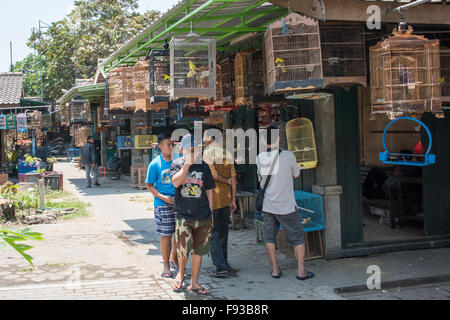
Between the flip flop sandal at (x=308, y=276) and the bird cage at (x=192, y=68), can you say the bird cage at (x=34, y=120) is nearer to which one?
the bird cage at (x=192, y=68)

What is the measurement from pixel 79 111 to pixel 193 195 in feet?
52.8

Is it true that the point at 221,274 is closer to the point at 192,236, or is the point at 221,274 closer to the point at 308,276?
the point at 192,236

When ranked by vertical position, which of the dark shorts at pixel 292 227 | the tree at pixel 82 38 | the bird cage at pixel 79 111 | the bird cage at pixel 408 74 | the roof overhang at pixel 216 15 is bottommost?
the dark shorts at pixel 292 227

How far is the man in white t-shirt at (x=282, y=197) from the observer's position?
254 inches

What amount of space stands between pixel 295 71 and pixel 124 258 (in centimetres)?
417

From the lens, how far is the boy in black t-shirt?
591cm

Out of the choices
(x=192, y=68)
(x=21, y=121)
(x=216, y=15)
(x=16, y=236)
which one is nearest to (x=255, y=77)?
(x=216, y=15)

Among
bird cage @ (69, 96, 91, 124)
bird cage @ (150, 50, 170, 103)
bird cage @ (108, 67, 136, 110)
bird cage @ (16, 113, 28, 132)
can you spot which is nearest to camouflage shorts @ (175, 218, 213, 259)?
bird cage @ (150, 50, 170, 103)

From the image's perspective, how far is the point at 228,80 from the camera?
875cm

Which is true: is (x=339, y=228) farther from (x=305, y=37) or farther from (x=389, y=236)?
(x=305, y=37)

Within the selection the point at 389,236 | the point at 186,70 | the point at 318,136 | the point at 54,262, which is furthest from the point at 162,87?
the point at 389,236

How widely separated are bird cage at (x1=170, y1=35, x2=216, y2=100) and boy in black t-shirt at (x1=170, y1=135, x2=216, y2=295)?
128 centimetres

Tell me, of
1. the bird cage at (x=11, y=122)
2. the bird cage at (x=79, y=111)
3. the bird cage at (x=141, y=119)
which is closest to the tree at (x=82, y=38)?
the bird cage at (x=79, y=111)

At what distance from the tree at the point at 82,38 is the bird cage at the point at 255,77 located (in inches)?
1104
